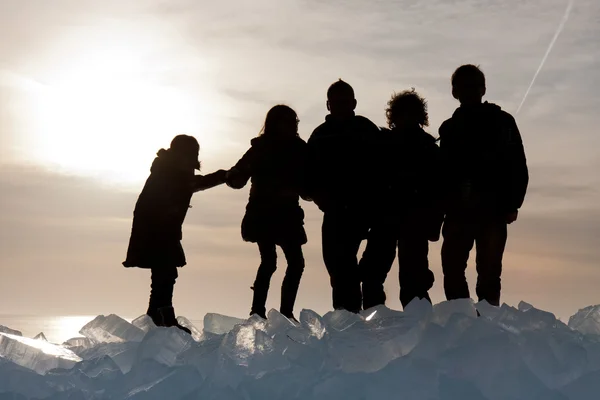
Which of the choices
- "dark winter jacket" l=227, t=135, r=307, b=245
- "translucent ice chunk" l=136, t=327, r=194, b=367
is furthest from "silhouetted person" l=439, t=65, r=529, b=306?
"translucent ice chunk" l=136, t=327, r=194, b=367

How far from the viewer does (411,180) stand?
7594mm

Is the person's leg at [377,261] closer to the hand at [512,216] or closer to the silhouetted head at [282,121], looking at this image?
the hand at [512,216]

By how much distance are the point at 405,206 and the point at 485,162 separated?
93 cm

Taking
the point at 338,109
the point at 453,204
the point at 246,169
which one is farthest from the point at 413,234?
the point at 246,169

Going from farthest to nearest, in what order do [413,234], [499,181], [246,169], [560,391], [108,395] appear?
[246,169]
[413,234]
[499,181]
[108,395]
[560,391]

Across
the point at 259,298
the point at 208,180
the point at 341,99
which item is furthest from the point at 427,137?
the point at 208,180

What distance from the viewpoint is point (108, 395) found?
448 cm

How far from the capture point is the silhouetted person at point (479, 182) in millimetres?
7121

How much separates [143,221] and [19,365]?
4.60m

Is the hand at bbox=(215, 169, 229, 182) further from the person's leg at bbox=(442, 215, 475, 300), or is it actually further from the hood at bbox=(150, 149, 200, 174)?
the person's leg at bbox=(442, 215, 475, 300)

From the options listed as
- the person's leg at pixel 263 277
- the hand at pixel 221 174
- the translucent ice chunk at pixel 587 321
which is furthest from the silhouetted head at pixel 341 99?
the translucent ice chunk at pixel 587 321

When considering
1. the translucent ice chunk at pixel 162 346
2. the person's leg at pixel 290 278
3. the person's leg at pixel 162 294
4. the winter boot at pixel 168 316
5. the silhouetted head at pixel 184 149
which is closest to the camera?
the translucent ice chunk at pixel 162 346

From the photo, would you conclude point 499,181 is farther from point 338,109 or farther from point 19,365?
point 19,365

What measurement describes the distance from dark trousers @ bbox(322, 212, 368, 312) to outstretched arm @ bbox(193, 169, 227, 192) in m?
2.11
